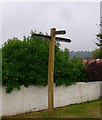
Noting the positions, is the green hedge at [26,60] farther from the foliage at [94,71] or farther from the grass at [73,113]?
the foliage at [94,71]

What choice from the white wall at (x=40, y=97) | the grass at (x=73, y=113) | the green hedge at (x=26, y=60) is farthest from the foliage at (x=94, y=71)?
the green hedge at (x=26, y=60)

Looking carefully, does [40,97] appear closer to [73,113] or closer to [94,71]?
[73,113]

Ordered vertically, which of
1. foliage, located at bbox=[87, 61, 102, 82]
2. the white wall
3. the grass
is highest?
foliage, located at bbox=[87, 61, 102, 82]

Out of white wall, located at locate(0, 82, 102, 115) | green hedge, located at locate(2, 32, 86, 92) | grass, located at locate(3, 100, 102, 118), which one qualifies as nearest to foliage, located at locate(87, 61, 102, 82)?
white wall, located at locate(0, 82, 102, 115)

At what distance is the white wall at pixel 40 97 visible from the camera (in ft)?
38.3

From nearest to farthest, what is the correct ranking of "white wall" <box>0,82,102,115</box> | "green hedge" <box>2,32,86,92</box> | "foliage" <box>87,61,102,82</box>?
"white wall" <box>0,82,102,115</box>
"green hedge" <box>2,32,86,92</box>
"foliage" <box>87,61,102,82</box>

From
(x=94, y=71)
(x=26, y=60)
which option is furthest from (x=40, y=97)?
(x=94, y=71)

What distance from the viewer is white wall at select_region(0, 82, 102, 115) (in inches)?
459

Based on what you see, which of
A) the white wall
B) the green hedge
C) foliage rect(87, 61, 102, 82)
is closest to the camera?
the white wall

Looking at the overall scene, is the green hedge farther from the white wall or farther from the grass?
the grass

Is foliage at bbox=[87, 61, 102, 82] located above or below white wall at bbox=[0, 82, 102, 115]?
above

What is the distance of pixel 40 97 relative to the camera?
43.4 feet

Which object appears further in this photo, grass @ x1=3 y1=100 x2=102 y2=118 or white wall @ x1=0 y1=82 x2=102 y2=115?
white wall @ x1=0 y1=82 x2=102 y2=115

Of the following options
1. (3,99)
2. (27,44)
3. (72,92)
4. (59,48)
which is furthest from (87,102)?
(3,99)
